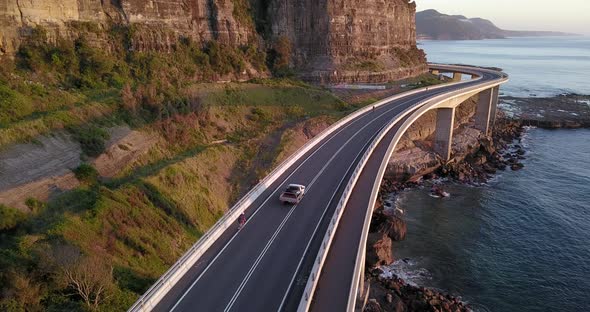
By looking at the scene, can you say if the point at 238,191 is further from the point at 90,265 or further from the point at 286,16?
the point at 286,16

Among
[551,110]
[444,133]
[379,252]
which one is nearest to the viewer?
[379,252]

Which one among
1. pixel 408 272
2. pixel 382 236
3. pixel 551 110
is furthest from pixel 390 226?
pixel 551 110

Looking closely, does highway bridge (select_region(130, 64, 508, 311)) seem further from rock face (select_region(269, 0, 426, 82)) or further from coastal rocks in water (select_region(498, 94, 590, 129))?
coastal rocks in water (select_region(498, 94, 590, 129))

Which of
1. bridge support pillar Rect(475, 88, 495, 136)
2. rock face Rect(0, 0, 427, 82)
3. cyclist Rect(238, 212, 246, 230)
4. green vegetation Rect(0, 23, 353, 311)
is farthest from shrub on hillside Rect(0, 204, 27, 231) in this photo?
bridge support pillar Rect(475, 88, 495, 136)

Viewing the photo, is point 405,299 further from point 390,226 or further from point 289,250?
point 289,250

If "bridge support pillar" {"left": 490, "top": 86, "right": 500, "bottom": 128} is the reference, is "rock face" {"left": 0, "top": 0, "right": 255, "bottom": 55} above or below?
above

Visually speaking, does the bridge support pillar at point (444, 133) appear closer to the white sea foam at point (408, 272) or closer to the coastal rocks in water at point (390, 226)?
the coastal rocks in water at point (390, 226)

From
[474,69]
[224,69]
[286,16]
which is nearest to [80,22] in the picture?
[224,69]

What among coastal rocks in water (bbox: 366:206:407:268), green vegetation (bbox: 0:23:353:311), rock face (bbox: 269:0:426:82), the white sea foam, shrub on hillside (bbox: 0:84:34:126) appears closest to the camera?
green vegetation (bbox: 0:23:353:311)

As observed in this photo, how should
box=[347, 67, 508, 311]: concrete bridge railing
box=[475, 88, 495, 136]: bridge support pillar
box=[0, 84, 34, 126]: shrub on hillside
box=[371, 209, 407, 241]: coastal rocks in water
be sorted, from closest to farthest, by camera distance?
box=[347, 67, 508, 311]: concrete bridge railing < box=[0, 84, 34, 126]: shrub on hillside < box=[371, 209, 407, 241]: coastal rocks in water < box=[475, 88, 495, 136]: bridge support pillar
